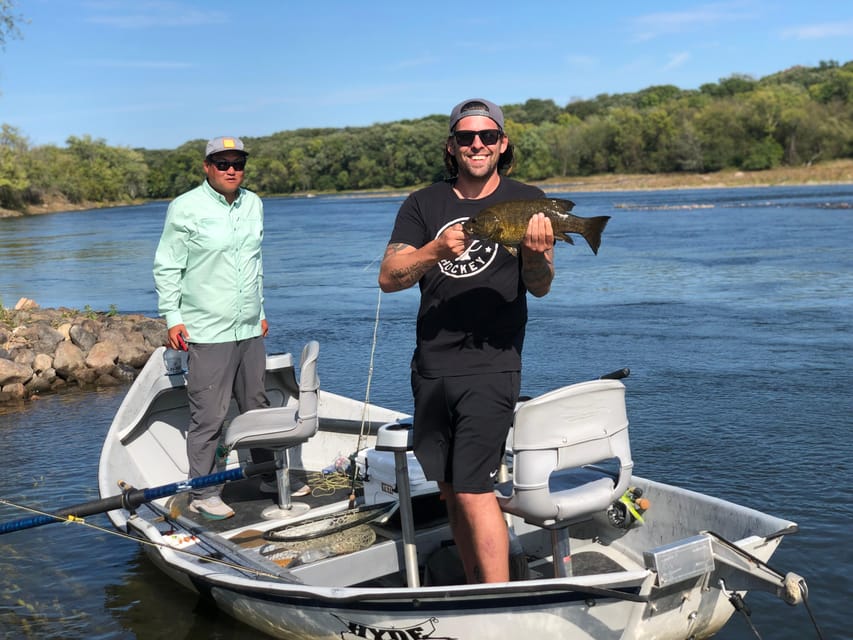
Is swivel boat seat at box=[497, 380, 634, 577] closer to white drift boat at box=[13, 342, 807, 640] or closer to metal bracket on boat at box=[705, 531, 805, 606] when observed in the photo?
white drift boat at box=[13, 342, 807, 640]

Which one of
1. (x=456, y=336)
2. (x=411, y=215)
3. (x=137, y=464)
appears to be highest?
(x=411, y=215)

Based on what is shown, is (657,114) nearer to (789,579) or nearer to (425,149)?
(425,149)

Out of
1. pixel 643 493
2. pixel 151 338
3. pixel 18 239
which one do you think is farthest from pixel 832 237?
pixel 18 239

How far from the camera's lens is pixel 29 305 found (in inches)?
643

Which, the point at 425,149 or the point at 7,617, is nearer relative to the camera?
the point at 7,617

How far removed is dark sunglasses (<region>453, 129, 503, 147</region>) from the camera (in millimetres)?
3732

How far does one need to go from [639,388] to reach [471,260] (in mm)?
7787

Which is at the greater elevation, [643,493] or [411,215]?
[411,215]

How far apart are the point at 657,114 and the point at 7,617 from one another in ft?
369

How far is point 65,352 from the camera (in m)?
13.4

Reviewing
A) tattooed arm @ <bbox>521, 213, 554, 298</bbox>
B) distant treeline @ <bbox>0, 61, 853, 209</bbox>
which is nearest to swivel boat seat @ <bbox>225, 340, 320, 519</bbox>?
tattooed arm @ <bbox>521, 213, 554, 298</bbox>

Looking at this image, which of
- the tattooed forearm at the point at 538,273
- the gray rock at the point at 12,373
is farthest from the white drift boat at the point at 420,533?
the gray rock at the point at 12,373

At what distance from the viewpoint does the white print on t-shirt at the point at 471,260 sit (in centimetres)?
383

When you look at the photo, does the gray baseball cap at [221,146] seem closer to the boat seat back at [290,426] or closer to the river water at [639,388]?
the boat seat back at [290,426]
